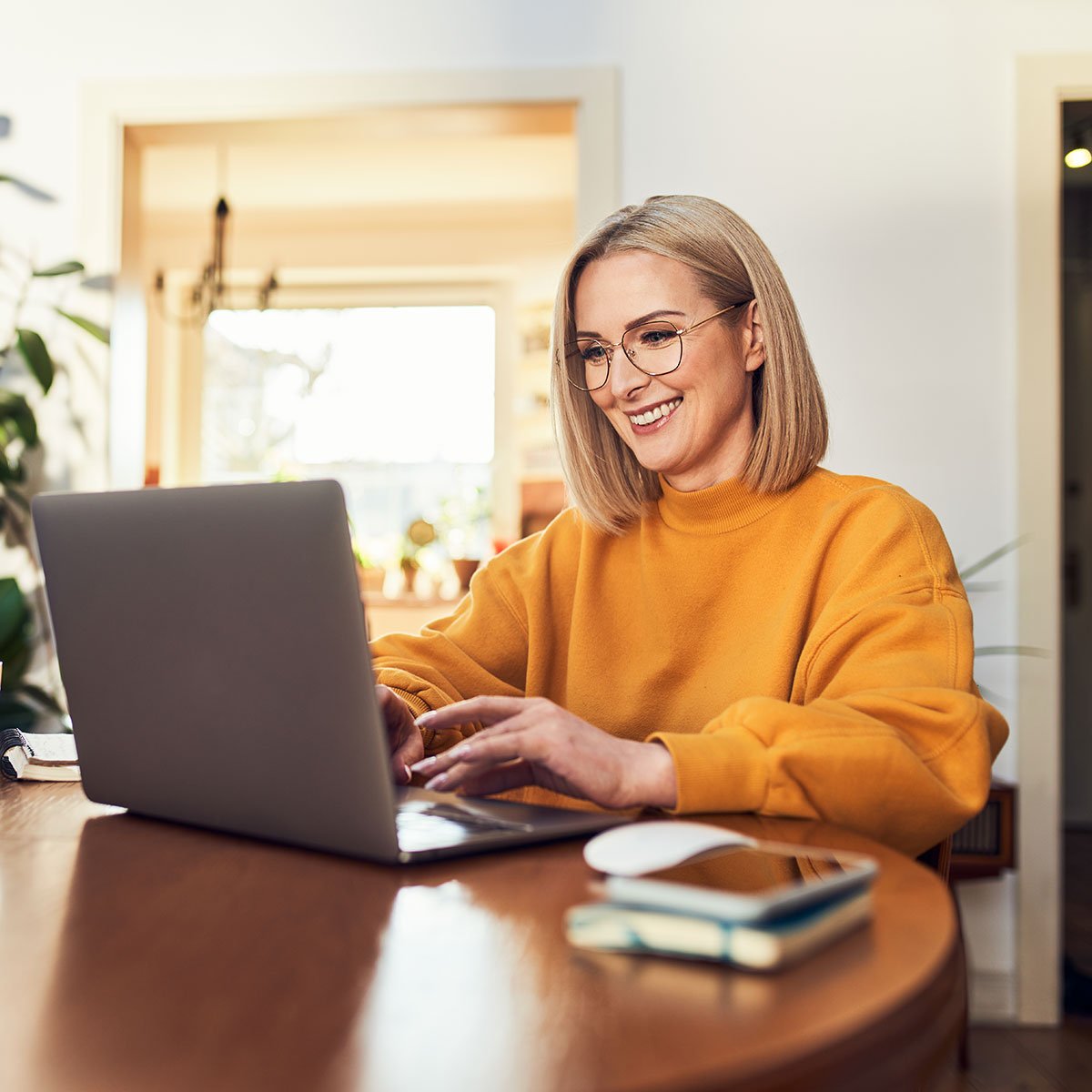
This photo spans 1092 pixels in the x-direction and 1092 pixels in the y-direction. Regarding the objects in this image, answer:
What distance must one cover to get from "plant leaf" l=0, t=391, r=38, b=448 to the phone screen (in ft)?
9.37

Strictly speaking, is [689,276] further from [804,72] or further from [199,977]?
[804,72]

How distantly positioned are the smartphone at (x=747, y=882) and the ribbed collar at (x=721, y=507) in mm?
684

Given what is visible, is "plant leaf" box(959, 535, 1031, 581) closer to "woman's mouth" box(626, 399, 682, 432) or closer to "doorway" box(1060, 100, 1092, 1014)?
"woman's mouth" box(626, 399, 682, 432)

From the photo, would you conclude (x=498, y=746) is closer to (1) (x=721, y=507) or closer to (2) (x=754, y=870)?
(2) (x=754, y=870)

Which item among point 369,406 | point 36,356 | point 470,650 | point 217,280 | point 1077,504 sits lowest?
point 470,650

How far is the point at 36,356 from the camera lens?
3.06 meters

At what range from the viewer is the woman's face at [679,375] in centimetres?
145

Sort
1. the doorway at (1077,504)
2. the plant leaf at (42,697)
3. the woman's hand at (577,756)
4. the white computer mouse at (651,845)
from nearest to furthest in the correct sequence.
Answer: the white computer mouse at (651,845)
the woman's hand at (577,756)
the plant leaf at (42,697)
the doorway at (1077,504)

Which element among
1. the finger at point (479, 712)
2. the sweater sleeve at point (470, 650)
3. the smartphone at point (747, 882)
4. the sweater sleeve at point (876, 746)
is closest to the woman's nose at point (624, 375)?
the sweater sleeve at point (470, 650)

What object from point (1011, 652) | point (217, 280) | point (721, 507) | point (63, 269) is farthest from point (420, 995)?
point (217, 280)

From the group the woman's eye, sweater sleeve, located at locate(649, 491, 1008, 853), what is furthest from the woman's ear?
sweater sleeve, located at locate(649, 491, 1008, 853)

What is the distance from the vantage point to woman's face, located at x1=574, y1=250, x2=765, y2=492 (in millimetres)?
1454

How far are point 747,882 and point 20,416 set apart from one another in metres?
2.93

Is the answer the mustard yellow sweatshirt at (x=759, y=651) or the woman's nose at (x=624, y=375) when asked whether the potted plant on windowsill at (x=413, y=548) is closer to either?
the mustard yellow sweatshirt at (x=759, y=651)
